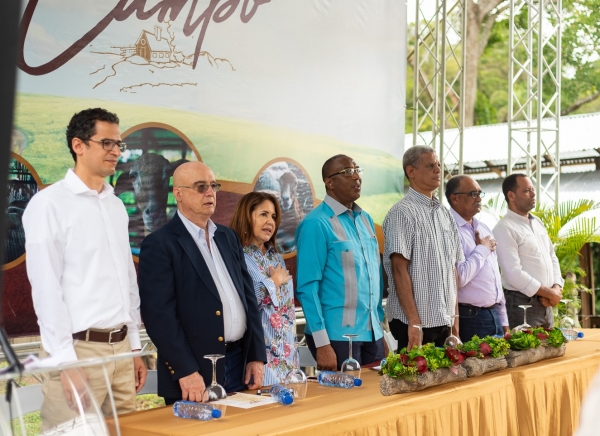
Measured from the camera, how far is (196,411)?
265 centimetres

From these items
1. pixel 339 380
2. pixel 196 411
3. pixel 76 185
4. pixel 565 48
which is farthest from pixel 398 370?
pixel 565 48

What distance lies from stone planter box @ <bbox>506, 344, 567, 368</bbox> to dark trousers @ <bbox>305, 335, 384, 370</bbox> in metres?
0.76

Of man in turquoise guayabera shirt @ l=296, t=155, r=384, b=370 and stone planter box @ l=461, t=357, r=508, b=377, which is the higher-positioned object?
man in turquoise guayabera shirt @ l=296, t=155, r=384, b=370

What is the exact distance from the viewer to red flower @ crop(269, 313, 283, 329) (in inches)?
148

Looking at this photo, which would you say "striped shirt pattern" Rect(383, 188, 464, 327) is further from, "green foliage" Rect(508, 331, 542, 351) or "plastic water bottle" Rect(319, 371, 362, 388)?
"plastic water bottle" Rect(319, 371, 362, 388)

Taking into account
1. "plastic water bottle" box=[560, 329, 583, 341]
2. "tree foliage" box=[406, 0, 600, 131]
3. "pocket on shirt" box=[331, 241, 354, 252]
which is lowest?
"plastic water bottle" box=[560, 329, 583, 341]

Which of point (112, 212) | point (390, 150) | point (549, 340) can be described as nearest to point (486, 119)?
point (390, 150)

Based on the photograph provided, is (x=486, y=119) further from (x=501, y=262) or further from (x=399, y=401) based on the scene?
(x=399, y=401)

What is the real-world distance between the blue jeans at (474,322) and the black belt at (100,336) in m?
2.49

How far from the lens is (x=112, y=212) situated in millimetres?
3139

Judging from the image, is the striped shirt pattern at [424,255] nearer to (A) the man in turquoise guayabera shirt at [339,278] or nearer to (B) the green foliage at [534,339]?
(A) the man in turquoise guayabera shirt at [339,278]

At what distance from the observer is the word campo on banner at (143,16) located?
12.3 feet

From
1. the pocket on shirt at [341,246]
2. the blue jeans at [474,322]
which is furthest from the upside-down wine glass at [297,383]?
the blue jeans at [474,322]

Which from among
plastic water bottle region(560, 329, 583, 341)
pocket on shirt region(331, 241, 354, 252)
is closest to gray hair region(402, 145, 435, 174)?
pocket on shirt region(331, 241, 354, 252)
